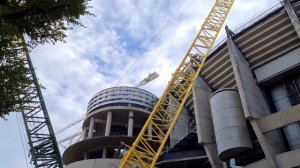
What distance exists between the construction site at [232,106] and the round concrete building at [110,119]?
7521 mm

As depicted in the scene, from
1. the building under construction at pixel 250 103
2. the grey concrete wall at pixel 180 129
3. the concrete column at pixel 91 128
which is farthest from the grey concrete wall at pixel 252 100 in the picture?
the concrete column at pixel 91 128

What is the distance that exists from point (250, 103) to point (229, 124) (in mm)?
3029

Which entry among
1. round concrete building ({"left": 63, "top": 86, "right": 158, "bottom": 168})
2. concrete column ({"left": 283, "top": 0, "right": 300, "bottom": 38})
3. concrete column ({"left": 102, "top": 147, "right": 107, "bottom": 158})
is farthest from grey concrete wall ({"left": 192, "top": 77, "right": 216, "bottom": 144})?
concrete column ({"left": 102, "top": 147, "right": 107, "bottom": 158})

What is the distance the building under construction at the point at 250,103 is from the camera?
102ft

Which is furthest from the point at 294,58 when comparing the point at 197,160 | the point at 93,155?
the point at 93,155

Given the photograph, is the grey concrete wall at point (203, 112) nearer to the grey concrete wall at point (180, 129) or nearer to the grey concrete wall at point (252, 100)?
the grey concrete wall at point (180, 129)

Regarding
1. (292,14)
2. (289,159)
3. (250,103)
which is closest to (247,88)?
(250,103)

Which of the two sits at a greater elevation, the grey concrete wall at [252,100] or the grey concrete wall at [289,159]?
the grey concrete wall at [252,100]

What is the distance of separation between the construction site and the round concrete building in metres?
7.52

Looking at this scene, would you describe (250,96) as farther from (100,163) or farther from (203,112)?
(100,163)

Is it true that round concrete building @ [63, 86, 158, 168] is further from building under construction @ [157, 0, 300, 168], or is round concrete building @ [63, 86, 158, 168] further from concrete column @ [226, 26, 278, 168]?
concrete column @ [226, 26, 278, 168]

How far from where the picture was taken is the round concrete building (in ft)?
185

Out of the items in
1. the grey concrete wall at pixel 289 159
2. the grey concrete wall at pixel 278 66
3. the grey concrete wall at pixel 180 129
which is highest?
the grey concrete wall at pixel 278 66

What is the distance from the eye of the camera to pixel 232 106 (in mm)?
34594
